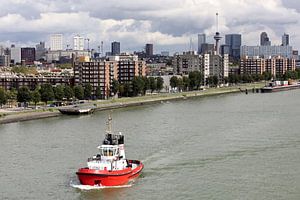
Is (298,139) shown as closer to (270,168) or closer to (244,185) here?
(270,168)

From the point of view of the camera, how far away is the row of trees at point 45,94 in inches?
1207

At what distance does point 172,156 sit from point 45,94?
17.9 meters

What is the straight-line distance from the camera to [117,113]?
93.2ft

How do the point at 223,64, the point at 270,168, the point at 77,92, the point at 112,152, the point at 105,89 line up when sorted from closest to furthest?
the point at 112,152 < the point at 270,168 < the point at 77,92 < the point at 105,89 < the point at 223,64

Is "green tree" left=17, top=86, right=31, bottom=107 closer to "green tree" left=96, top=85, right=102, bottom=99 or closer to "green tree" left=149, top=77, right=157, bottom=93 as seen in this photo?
"green tree" left=96, top=85, right=102, bottom=99

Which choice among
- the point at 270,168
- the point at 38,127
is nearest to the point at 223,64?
the point at 38,127

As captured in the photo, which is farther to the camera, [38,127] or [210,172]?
[38,127]

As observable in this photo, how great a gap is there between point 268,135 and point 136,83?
21.3 m

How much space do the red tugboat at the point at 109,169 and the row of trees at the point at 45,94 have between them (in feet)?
59.5

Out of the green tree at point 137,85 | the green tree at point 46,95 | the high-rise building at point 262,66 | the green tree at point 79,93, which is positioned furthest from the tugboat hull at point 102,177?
the high-rise building at point 262,66

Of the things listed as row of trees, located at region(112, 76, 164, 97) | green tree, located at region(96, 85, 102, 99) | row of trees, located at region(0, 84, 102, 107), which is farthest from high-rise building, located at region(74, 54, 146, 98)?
row of trees, located at region(0, 84, 102, 107)

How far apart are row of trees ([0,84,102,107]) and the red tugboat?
59.5 ft

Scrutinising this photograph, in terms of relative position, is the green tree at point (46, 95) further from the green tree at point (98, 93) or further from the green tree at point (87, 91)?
the green tree at point (98, 93)

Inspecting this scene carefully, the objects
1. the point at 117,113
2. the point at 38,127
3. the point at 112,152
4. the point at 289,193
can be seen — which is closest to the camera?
the point at 289,193
